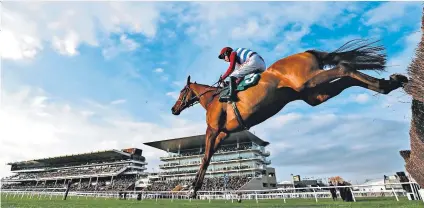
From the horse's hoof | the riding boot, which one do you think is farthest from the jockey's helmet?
the horse's hoof

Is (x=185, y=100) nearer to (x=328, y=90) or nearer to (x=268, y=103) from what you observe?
(x=268, y=103)

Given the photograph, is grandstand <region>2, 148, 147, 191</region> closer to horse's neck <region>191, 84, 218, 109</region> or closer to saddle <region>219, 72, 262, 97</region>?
horse's neck <region>191, 84, 218, 109</region>

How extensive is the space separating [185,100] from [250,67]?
3.88ft

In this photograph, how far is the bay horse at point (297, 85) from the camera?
2.86 m

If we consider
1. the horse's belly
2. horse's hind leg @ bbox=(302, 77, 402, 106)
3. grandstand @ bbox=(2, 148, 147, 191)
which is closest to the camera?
horse's hind leg @ bbox=(302, 77, 402, 106)

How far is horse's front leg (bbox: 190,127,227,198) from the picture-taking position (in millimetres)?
3533

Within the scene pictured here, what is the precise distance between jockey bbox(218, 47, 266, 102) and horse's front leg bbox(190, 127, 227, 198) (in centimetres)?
45

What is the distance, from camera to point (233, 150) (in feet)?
182

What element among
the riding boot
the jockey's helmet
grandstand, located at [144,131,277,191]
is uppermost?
grandstand, located at [144,131,277,191]

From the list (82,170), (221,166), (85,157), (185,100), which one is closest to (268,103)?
(185,100)

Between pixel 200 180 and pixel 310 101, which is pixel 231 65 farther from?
pixel 200 180

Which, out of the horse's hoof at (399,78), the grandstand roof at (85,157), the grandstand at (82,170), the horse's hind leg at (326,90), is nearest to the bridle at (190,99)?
the horse's hind leg at (326,90)

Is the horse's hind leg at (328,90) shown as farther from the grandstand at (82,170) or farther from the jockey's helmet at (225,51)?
the grandstand at (82,170)

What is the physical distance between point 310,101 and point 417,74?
191 cm
